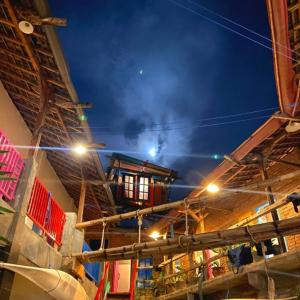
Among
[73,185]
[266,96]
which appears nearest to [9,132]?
[73,185]

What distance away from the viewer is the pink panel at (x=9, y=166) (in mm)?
7633

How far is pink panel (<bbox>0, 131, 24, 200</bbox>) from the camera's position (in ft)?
25.0

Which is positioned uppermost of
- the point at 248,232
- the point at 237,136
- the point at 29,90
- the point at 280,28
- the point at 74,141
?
the point at 237,136

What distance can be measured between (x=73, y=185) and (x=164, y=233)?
5.73m

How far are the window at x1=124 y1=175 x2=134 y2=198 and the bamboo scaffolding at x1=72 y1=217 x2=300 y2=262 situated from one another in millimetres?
12220

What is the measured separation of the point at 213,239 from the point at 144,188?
15.0 metres

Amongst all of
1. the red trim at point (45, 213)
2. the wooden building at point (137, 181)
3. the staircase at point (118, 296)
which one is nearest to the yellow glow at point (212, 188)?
the red trim at point (45, 213)

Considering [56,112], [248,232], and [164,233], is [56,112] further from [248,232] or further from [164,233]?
[164,233]

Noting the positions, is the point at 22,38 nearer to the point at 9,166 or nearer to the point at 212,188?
the point at 9,166

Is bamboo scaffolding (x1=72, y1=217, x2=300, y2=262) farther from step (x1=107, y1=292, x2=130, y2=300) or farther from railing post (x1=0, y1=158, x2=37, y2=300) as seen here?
step (x1=107, y1=292, x2=130, y2=300)

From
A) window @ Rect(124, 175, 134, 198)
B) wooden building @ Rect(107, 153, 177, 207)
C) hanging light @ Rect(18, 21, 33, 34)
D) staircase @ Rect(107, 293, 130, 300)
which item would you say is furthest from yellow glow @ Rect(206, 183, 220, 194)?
window @ Rect(124, 175, 134, 198)

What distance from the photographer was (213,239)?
7.39m

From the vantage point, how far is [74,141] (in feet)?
38.1

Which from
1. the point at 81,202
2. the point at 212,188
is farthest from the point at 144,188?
the point at 212,188
